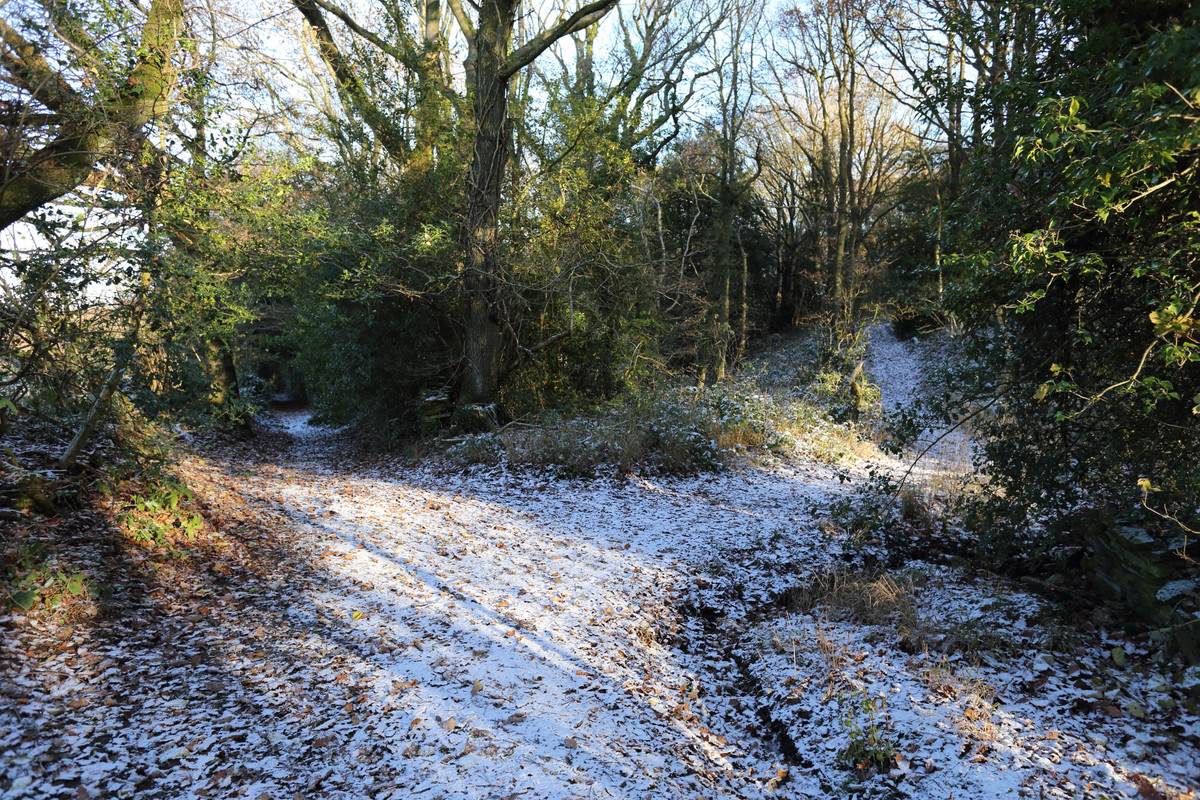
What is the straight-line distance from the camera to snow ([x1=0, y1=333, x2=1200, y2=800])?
10.1 feet

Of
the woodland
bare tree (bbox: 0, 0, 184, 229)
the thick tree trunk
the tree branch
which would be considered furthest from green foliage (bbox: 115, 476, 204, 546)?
the tree branch

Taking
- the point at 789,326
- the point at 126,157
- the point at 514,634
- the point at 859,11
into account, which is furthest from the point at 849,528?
the point at 789,326

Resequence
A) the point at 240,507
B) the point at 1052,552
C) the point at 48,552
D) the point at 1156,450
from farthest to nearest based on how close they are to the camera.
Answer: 1. the point at 240,507
2. the point at 1052,552
3. the point at 48,552
4. the point at 1156,450

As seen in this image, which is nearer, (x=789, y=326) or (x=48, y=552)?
(x=48, y=552)

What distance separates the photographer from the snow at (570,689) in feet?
10.1

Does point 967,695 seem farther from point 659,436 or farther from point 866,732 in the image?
point 659,436

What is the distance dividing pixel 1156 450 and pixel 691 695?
3720 millimetres

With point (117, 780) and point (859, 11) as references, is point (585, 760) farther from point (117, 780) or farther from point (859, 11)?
point (859, 11)

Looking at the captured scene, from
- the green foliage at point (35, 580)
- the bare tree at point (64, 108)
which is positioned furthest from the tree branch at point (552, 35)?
the green foliage at point (35, 580)

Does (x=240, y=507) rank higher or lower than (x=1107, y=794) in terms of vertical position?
higher

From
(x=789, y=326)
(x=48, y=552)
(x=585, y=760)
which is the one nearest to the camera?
(x=585, y=760)

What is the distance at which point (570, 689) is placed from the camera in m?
4.03

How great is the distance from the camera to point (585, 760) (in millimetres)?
3359

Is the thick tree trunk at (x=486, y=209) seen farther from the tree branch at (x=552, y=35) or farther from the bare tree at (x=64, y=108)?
the bare tree at (x=64, y=108)
